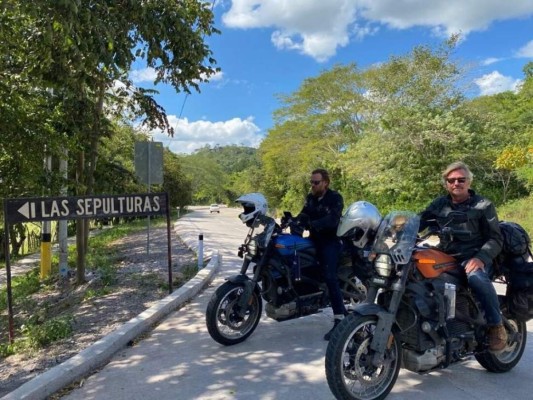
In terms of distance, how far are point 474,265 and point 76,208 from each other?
4659 millimetres

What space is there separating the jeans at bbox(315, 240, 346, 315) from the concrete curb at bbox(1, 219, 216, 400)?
225cm

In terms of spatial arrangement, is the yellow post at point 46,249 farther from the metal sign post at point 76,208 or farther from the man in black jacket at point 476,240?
the man in black jacket at point 476,240

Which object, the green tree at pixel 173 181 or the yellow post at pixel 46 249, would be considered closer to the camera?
the yellow post at pixel 46 249

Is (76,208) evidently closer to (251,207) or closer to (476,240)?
(251,207)

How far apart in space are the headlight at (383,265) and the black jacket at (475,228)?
0.61 m

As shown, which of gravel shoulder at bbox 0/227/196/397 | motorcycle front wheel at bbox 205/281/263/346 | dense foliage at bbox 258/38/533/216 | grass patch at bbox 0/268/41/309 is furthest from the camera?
dense foliage at bbox 258/38/533/216

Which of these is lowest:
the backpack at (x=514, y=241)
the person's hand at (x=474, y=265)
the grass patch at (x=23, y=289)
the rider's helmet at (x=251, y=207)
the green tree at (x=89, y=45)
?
the grass patch at (x=23, y=289)

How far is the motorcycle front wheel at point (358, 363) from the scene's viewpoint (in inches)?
127

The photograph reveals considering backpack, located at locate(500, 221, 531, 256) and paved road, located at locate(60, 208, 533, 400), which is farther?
backpack, located at locate(500, 221, 531, 256)

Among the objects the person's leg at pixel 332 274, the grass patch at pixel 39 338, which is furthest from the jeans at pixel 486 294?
the grass patch at pixel 39 338

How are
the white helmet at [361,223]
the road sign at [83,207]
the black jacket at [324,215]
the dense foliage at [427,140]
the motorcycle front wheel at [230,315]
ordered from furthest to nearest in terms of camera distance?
1. the dense foliage at [427,140]
2. the road sign at [83,207]
3. the black jacket at [324,215]
4. the motorcycle front wheel at [230,315]
5. the white helmet at [361,223]

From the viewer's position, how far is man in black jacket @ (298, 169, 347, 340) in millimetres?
4961

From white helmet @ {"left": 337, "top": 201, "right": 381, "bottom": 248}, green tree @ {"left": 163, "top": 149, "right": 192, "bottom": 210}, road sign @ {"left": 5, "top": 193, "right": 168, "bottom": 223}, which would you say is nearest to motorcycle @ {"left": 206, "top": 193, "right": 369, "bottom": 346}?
white helmet @ {"left": 337, "top": 201, "right": 381, "bottom": 248}

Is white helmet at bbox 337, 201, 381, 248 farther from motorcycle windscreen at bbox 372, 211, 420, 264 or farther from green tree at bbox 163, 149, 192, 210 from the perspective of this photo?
green tree at bbox 163, 149, 192, 210
